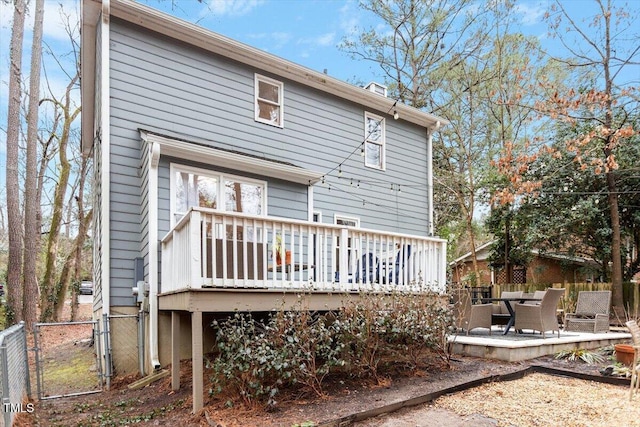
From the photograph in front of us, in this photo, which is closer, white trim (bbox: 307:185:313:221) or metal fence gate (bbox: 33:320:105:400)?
metal fence gate (bbox: 33:320:105:400)

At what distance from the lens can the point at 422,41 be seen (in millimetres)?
17266

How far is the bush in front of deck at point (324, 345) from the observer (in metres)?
4.28

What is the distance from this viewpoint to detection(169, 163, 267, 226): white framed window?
22.9 feet

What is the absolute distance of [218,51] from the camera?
8430mm

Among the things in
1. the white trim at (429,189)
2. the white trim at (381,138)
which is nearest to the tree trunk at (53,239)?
the white trim at (381,138)

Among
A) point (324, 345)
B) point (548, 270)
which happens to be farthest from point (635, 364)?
point (548, 270)

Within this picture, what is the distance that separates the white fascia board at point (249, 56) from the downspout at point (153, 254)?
2772 mm

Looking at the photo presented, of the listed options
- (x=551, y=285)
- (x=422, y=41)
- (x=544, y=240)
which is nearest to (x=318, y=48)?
(x=422, y=41)

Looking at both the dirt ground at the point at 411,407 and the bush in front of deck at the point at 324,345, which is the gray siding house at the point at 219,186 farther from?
the dirt ground at the point at 411,407

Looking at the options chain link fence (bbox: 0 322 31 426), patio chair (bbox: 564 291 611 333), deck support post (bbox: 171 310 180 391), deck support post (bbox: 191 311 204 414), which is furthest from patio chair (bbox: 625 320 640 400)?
chain link fence (bbox: 0 322 31 426)

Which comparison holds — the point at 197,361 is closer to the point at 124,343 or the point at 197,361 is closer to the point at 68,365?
the point at 124,343

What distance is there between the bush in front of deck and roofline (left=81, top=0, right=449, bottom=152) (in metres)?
5.82

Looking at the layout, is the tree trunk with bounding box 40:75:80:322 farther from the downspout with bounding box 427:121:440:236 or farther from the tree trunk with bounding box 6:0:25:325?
the downspout with bounding box 427:121:440:236

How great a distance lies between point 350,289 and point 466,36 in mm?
14925
